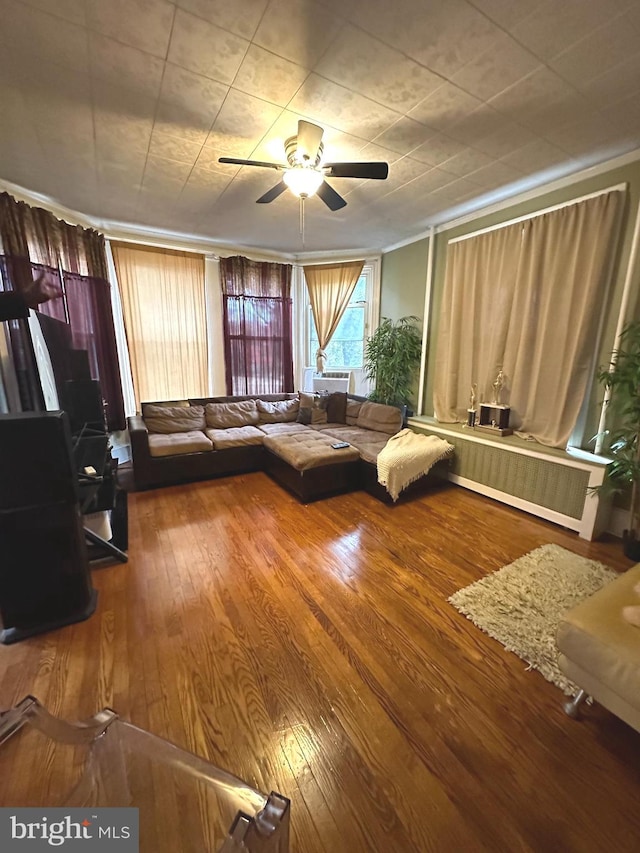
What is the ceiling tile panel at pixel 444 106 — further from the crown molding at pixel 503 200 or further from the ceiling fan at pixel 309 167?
the crown molding at pixel 503 200

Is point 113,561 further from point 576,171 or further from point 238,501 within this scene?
point 576,171

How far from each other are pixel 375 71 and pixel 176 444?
3281mm

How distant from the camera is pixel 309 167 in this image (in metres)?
2.12

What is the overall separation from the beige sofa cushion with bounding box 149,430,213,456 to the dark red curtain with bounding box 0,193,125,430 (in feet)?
2.60

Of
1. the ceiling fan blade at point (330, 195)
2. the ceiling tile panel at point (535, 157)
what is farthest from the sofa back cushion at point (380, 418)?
the ceiling tile panel at point (535, 157)

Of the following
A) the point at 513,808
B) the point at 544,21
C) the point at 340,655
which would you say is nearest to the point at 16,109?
the point at 544,21

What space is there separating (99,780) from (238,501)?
233 cm

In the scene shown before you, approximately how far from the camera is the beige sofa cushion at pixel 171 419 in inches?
156

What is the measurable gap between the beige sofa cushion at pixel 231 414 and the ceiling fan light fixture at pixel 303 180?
279 cm

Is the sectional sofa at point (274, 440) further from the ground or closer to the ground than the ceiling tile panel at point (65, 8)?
closer to the ground

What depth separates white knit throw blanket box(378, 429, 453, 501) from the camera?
307 cm

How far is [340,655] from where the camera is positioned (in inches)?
62.9

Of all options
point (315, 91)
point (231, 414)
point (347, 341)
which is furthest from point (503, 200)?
point (231, 414)

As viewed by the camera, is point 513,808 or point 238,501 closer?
point 513,808
